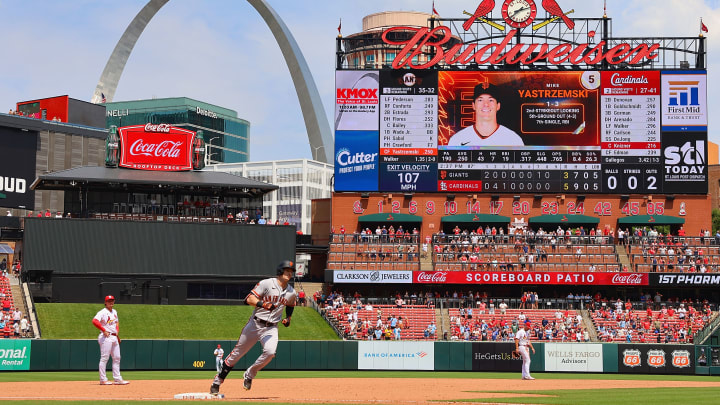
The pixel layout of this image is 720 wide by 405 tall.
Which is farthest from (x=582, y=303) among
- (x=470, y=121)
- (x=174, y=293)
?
(x=174, y=293)

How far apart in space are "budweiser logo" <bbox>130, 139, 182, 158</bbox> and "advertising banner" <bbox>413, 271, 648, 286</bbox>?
14.9 meters

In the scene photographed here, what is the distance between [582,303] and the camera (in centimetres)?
4694

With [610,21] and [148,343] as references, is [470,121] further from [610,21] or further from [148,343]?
[148,343]

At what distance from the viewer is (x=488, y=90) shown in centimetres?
5016

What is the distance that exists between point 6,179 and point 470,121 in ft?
115

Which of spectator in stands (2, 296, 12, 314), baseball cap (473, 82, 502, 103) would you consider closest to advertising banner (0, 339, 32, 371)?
spectator in stands (2, 296, 12, 314)

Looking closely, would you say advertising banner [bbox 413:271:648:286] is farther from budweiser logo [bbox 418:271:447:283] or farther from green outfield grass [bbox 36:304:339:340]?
green outfield grass [bbox 36:304:339:340]

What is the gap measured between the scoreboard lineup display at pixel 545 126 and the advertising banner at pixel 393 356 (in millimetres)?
15438

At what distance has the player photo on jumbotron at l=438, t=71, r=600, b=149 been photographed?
50.0 m

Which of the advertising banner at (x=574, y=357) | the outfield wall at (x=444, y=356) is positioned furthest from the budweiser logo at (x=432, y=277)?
the advertising banner at (x=574, y=357)

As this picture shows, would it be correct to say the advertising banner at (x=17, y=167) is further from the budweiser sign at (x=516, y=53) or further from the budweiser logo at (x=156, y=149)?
the budweiser sign at (x=516, y=53)

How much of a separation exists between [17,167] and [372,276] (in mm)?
32057

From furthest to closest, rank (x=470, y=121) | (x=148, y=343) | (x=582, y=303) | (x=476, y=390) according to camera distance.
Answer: (x=470, y=121) → (x=582, y=303) → (x=148, y=343) → (x=476, y=390)

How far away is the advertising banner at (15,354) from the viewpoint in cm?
3250
